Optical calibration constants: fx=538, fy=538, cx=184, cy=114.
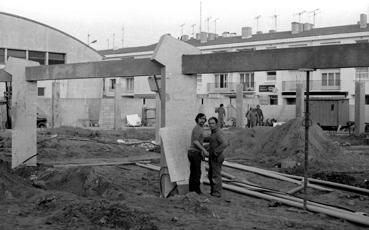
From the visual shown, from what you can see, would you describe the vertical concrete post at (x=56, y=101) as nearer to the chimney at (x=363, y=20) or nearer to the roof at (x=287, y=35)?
the roof at (x=287, y=35)

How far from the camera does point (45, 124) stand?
35.1 m

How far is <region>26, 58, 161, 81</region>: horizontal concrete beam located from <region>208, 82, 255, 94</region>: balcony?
151 feet

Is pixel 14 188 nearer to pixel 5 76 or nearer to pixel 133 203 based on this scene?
pixel 133 203

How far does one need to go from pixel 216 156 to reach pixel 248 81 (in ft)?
166

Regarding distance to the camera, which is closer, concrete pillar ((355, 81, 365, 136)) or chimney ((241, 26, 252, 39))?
concrete pillar ((355, 81, 365, 136))

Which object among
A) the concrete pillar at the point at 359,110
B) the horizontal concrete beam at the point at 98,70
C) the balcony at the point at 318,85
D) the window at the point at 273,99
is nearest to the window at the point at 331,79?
the balcony at the point at 318,85

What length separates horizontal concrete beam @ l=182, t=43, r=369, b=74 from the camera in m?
9.01

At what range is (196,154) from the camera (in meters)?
10.3

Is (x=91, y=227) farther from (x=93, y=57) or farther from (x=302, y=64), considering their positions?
(x=93, y=57)

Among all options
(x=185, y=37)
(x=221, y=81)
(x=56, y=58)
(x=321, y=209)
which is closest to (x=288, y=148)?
(x=321, y=209)

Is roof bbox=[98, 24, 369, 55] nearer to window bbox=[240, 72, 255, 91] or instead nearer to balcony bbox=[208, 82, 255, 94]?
window bbox=[240, 72, 255, 91]

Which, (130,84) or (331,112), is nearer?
(331,112)

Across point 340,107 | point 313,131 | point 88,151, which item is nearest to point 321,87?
point 340,107

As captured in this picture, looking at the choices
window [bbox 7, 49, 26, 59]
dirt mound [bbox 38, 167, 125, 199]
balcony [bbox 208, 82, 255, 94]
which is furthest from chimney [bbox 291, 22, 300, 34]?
dirt mound [bbox 38, 167, 125, 199]
